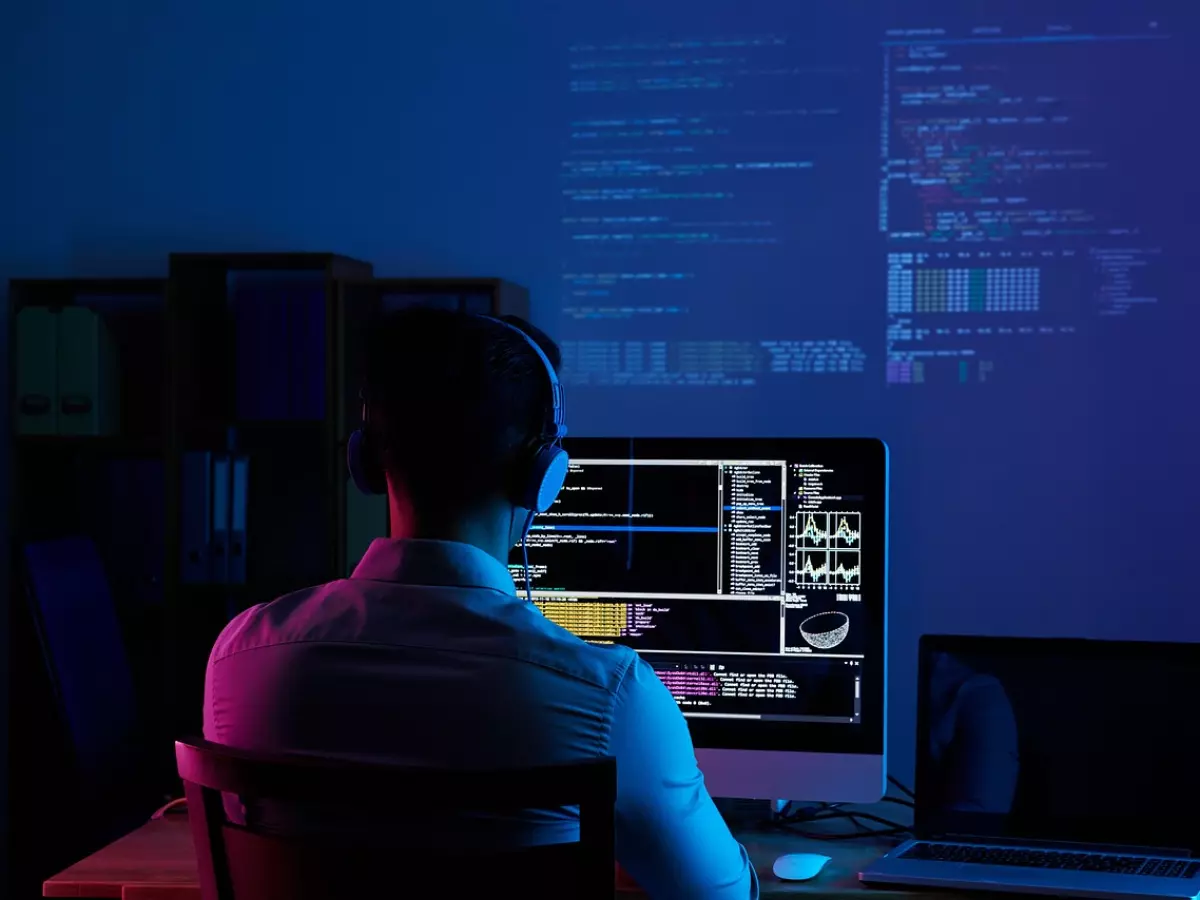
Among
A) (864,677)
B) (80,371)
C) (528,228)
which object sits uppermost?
(528,228)

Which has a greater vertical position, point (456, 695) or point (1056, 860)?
point (456, 695)

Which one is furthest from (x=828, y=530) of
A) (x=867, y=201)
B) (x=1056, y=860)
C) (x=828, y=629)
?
(x=867, y=201)

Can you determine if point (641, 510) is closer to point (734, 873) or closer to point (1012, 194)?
point (734, 873)

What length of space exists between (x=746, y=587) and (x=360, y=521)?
152 cm

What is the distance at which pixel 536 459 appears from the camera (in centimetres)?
138

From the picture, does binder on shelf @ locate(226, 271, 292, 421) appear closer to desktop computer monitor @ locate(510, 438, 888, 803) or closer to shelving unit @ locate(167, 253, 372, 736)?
shelving unit @ locate(167, 253, 372, 736)

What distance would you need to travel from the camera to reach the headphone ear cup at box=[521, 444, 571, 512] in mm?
1370

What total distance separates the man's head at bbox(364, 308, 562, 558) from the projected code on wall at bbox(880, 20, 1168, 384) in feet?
7.02

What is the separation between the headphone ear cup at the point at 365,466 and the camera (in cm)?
142

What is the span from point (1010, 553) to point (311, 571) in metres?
1.83

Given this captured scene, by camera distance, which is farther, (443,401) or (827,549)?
(827,549)

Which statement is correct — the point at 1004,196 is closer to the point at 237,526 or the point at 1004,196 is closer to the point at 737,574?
the point at 737,574

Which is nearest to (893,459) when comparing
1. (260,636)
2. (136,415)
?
(136,415)

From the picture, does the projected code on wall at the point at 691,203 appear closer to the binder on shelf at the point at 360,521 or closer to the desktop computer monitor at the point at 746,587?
the binder on shelf at the point at 360,521
